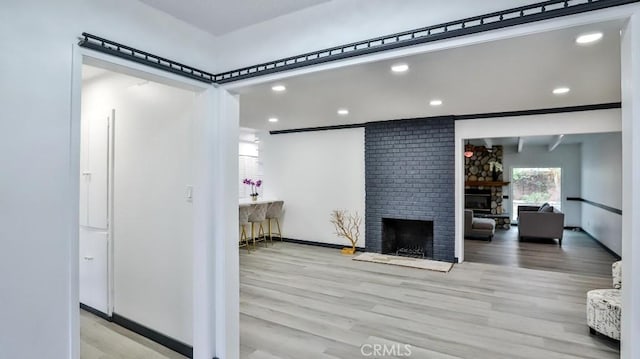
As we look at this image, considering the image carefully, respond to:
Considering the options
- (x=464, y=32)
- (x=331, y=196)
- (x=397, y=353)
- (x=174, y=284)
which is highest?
(x=464, y=32)

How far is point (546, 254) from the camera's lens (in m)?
6.16

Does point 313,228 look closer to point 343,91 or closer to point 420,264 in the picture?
point 420,264

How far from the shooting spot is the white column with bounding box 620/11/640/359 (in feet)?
4.22

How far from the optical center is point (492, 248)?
22.0 feet

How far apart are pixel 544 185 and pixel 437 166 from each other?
6732 millimetres

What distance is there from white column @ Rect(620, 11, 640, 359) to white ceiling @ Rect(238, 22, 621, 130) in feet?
0.48

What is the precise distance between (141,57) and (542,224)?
26.6 ft

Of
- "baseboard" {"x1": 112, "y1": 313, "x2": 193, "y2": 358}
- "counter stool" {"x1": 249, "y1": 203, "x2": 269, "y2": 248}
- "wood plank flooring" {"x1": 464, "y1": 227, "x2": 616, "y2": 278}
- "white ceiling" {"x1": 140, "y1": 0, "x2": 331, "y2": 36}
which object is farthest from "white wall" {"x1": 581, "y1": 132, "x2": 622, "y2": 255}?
"baseboard" {"x1": 112, "y1": 313, "x2": 193, "y2": 358}

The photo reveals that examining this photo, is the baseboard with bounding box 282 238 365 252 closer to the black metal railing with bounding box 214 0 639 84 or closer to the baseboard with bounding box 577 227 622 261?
the baseboard with bounding box 577 227 622 261

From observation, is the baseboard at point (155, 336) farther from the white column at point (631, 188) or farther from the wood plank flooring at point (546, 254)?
the wood plank flooring at point (546, 254)

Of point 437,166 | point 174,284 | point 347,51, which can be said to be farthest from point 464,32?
point 437,166

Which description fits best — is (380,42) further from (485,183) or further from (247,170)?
(485,183)

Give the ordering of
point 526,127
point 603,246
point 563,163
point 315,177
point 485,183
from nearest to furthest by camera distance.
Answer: point 526,127 < point 603,246 < point 315,177 < point 485,183 < point 563,163

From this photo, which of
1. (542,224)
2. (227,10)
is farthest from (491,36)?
(542,224)
